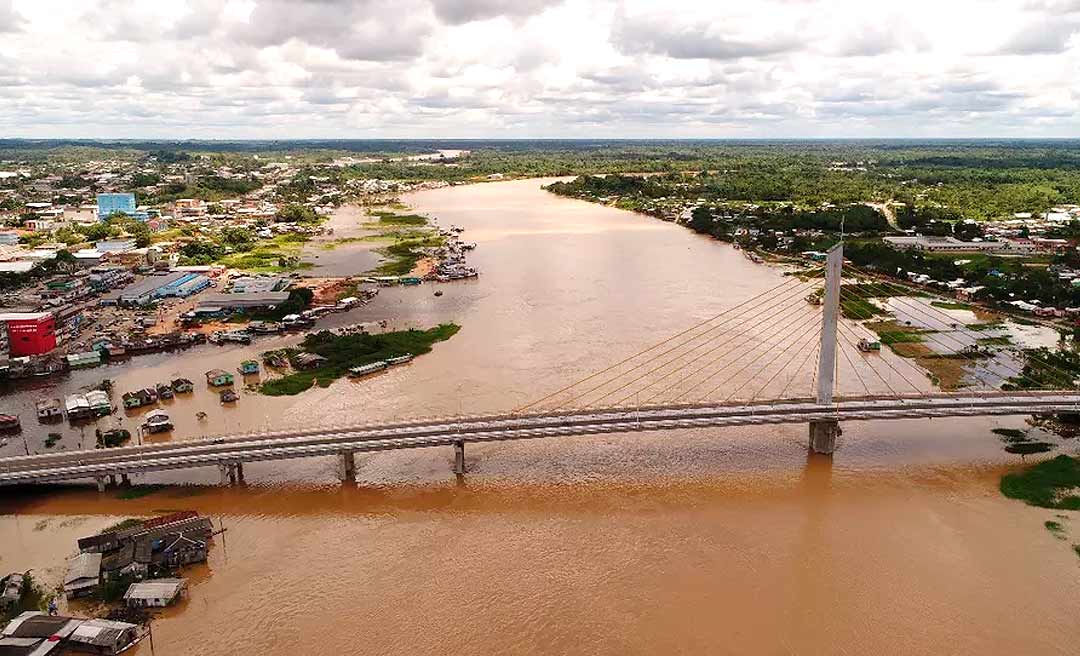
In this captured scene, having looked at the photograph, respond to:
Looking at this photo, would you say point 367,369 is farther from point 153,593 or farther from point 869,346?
point 869,346

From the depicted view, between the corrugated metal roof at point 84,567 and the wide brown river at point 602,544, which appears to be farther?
the corrugated metal roof at point 84,567

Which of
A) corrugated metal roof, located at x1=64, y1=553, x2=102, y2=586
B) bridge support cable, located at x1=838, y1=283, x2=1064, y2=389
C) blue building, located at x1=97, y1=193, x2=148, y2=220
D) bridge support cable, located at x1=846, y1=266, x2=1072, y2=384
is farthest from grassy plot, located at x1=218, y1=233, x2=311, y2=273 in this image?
bridge support cable, located at x1=838, y1=283, x2=1064, y2=389

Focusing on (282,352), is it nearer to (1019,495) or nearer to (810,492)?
(810,492)

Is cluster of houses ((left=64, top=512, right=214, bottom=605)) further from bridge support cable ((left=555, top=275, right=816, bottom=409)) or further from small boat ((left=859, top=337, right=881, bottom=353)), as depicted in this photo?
small boat ((left=859, top=337, right=881, bottom=353))

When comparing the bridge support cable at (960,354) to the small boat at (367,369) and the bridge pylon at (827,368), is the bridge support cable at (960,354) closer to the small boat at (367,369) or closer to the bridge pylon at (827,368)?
the bridge pylon at (827,368)

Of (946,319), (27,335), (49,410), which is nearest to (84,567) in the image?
(49,410)

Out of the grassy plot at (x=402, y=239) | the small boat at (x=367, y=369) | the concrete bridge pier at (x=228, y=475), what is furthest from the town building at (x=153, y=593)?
the grassy plot at (x=402, y=239)
